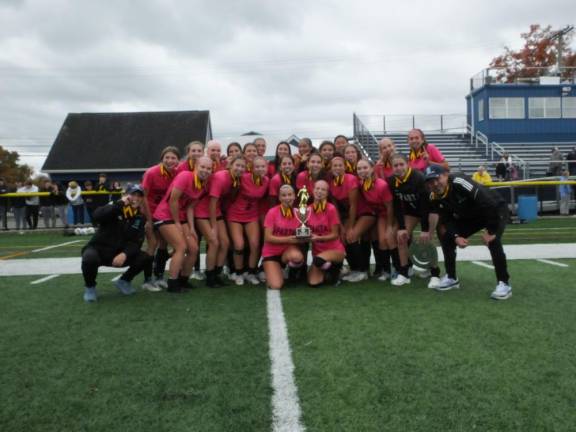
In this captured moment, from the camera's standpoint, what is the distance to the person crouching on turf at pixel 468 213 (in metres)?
4.75

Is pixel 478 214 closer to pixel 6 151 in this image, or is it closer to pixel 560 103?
pixel 560 103

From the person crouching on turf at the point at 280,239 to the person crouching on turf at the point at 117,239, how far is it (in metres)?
1.38

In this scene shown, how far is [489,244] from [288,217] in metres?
2.19

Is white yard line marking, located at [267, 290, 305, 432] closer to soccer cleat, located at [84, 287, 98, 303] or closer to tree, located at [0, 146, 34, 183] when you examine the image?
soccer cleat, located at [84, 287, 98, 303]

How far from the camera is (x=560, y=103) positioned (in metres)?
30.1

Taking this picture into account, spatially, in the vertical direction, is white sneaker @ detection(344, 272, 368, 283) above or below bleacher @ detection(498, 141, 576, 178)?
below

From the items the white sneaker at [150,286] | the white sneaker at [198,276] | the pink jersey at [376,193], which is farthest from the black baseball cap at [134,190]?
the pink jersey at [376,193]

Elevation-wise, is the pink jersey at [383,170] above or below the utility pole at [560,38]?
below

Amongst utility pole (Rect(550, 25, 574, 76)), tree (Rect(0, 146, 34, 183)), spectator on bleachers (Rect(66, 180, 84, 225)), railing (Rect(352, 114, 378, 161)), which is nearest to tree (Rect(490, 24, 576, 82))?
utility pole (Rect(550, 25, 574, 76))

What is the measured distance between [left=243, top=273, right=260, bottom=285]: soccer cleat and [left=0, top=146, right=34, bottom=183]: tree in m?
54.8

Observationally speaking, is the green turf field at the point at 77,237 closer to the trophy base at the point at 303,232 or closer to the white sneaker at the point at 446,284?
the white sneaker at the point at 446,284

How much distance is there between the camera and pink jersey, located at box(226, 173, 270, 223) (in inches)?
235

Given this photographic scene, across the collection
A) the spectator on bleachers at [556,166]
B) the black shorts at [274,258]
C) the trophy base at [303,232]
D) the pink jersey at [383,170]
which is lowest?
the black shorts at [274,258]

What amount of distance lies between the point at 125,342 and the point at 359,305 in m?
2.15
